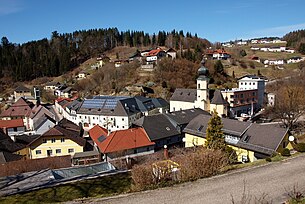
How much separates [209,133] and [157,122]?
32.4 feet

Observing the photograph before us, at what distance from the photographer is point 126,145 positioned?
24.8 meters

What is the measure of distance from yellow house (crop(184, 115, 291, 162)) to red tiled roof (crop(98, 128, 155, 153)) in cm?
528

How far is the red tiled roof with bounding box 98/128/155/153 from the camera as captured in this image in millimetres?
24359

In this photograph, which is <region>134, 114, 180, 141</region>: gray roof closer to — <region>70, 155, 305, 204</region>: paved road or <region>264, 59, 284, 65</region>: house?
<region>70, 155, 305, 204</region>: paved road

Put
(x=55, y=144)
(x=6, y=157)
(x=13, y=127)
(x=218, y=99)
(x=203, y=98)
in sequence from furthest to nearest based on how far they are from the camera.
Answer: (x=203, y=98) → (x=218, y=99) → (x=13, y=127) → (x=55, y=144) → (x=6, y=157)

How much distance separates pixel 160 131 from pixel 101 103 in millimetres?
15662

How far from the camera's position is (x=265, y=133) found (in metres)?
20.5

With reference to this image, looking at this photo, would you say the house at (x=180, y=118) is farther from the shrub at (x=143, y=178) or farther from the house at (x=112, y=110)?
the shrub at (x=143, y=178)

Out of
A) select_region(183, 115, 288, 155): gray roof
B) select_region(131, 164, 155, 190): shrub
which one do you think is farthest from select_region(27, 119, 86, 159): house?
select_region(131, 164, 155, 190): shrub

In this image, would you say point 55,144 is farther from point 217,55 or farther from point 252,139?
point 217,55

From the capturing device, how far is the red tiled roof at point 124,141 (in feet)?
79.9

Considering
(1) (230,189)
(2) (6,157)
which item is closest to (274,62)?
(2) (6,157)

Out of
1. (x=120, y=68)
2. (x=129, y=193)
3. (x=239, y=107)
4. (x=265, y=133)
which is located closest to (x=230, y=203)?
Answer: (x=129, y=193)

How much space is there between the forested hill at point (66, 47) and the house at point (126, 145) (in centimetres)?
5505
